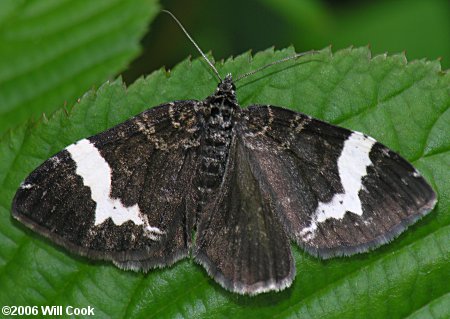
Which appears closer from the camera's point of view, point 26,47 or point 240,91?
point 240,91

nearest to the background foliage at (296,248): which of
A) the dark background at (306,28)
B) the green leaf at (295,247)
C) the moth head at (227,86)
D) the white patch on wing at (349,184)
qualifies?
the green leaf at (295,247)

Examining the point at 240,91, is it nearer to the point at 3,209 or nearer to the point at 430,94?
the point at 430,94

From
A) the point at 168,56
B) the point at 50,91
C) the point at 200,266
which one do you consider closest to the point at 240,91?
the point at 200,266

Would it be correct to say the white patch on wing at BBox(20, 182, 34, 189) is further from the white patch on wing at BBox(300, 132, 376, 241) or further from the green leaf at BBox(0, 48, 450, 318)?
the white patch on wing at BBox(300, 132, 376, 241)

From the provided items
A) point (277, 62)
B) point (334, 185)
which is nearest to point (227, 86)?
point (277, 62)

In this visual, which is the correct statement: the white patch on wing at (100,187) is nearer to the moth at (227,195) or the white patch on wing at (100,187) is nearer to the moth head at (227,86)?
the moth at (227,195)

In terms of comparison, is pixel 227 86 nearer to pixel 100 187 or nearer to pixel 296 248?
pixel 100 187

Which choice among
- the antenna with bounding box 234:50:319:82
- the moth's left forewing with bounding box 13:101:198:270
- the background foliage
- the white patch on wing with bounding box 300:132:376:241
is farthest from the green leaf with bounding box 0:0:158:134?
the white patch on wing with bounding box 300:132:376:241
